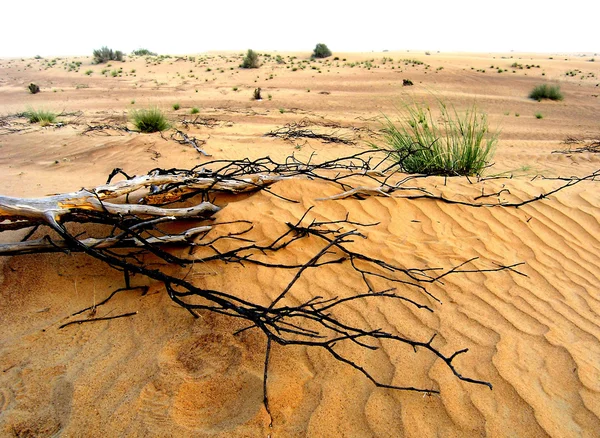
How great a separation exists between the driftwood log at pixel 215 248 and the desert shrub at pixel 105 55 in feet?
120

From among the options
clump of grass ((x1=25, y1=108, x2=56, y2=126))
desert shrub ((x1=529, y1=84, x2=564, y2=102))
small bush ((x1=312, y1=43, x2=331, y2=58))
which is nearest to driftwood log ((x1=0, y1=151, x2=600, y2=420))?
clump of grass ((x1=25, y1=108, x2=56, y2=126))

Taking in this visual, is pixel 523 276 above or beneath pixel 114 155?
above

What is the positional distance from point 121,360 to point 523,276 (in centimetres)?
276

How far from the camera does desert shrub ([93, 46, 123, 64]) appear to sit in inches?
1364

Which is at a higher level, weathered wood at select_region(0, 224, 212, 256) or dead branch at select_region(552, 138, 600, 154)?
weathered wood at select_region(0, 224, 212, 256)

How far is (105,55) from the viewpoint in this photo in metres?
34.9

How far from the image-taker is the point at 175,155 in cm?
757

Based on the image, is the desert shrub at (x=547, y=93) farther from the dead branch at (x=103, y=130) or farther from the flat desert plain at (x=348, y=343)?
the dead branch at (x=103, y=130)

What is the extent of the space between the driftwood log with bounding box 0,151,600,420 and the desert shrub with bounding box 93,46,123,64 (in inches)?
1441

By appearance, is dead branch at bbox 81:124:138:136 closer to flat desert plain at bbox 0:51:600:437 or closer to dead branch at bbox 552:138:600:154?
flat desert plain at bbox 0:51:600:437

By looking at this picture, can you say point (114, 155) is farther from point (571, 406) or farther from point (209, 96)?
point (209, 96)

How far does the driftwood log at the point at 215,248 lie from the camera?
2.17m

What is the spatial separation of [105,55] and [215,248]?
38384 millimetres

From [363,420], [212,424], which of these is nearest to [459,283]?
[363,420]
